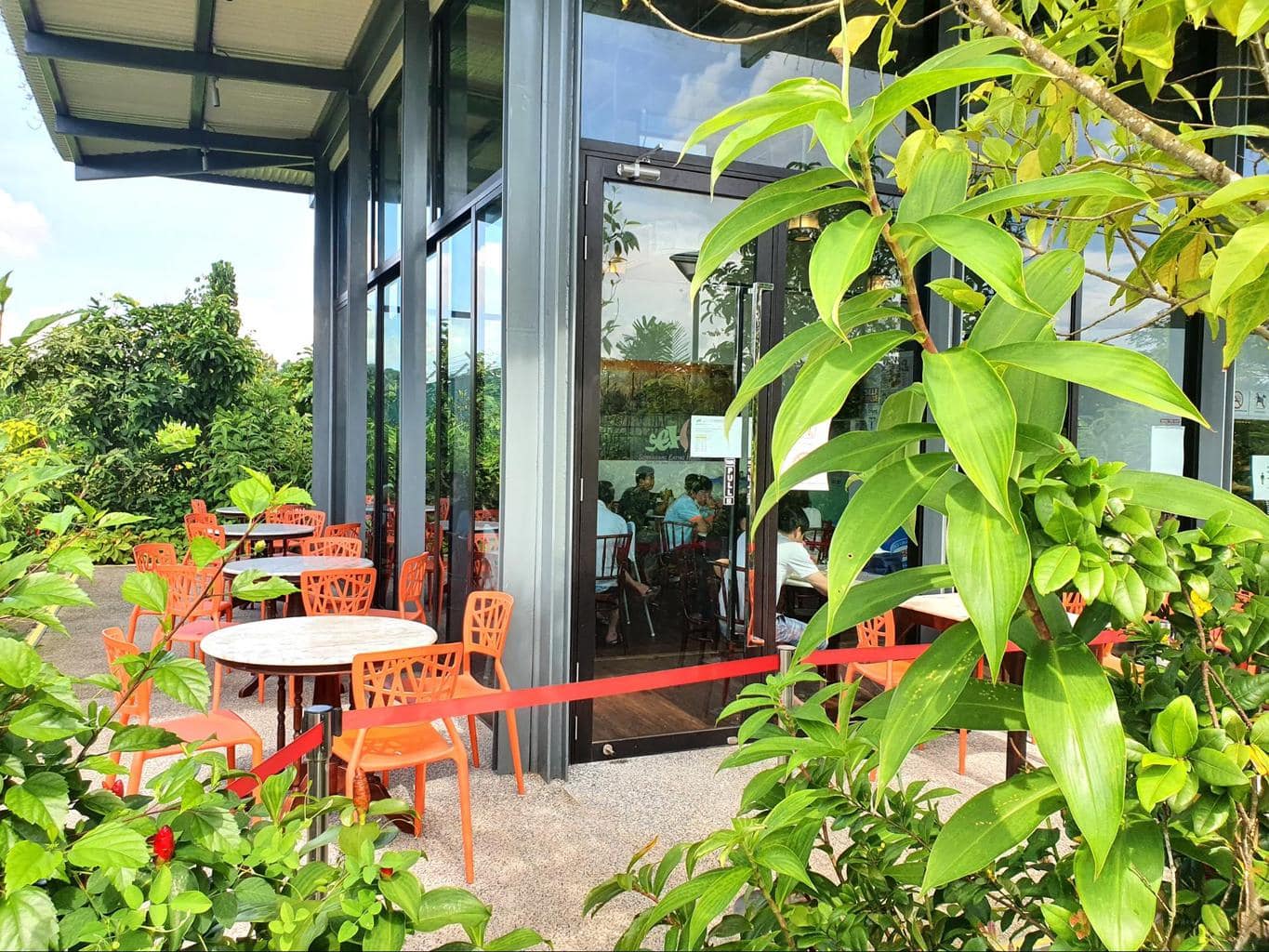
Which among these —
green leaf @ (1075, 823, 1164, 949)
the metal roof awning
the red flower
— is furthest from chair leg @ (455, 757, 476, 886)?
the metal roof awning

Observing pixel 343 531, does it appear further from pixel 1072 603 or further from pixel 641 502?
pixel 1072 603

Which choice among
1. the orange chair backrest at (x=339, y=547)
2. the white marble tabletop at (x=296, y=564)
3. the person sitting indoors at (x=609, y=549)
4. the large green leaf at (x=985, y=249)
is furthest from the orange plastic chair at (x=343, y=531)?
the large green leaf at (x=985, y=249)

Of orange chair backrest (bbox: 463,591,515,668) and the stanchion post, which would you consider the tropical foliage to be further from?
orange chair backrest (bbox: 463,591,515,668)

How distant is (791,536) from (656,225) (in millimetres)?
1928

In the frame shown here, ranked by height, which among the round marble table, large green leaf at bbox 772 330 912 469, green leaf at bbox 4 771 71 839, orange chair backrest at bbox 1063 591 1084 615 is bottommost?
the round marble table

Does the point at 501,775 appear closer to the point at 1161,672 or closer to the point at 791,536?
the point at 791,536

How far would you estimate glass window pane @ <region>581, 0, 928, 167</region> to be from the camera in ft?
14.8

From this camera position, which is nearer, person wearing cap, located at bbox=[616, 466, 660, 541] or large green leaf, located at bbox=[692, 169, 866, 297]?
large green leaf, located at bbox=[692, 169, 866, 297]

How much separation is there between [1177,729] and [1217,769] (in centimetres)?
4

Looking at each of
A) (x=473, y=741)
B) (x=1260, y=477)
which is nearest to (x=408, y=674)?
(x=473, y=741)

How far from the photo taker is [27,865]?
32.0 inches

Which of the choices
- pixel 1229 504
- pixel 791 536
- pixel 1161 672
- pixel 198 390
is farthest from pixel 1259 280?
pixel 198 390

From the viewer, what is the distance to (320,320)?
10.1m

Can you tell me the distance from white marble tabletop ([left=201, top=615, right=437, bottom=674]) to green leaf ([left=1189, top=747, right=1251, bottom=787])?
116 inches
